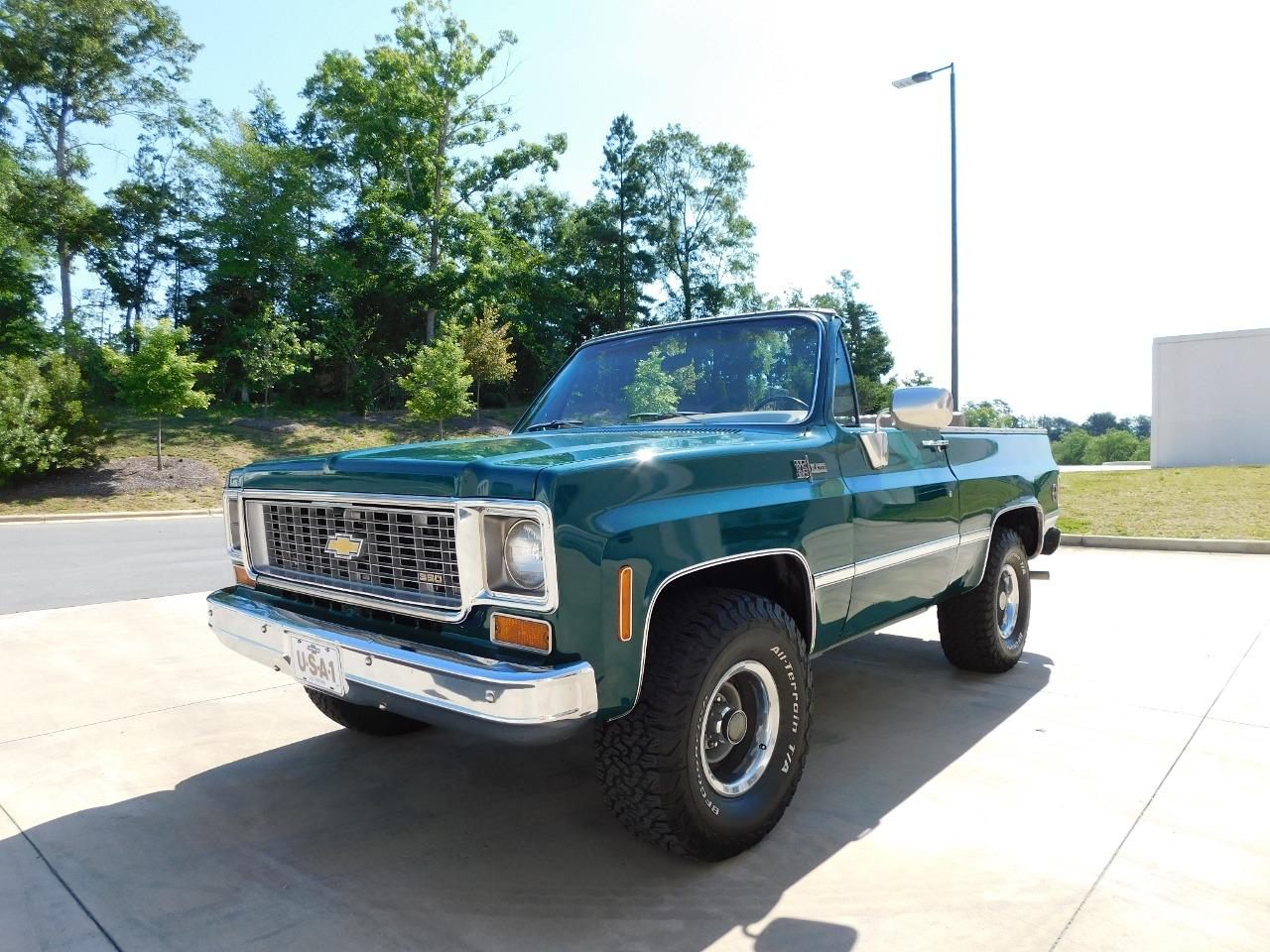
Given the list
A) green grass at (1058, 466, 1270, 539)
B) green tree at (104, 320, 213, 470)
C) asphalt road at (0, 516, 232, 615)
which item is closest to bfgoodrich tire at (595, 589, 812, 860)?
asphalt road at (0, 516, 232, 615)

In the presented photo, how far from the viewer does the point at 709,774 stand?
2.73 meters

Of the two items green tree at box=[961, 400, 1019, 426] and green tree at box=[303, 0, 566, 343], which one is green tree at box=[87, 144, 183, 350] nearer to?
green tree at box=[303, 0, 566, 343]

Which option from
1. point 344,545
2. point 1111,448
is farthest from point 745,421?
point 1111,448

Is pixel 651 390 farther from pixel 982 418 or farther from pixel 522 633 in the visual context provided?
pixel 982 418

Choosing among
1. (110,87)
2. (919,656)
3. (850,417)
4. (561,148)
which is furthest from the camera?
(561,148)

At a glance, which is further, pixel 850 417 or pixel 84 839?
pixel 850 417

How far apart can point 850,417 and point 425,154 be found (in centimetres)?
3440

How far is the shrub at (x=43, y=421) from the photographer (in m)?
17.6

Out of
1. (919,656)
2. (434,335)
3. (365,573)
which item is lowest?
(919,656)

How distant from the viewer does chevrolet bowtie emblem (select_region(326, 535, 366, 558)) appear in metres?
2.79

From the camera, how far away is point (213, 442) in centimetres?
2323

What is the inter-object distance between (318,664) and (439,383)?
932 inches

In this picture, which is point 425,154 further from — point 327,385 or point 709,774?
point 709,774

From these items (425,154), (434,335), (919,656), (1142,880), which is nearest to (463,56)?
(425,154)
